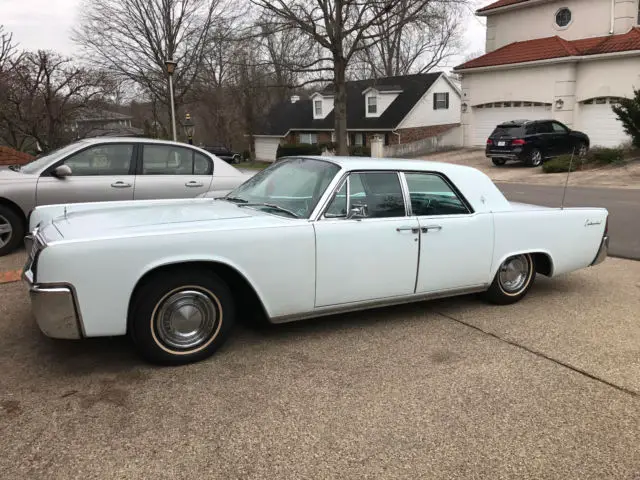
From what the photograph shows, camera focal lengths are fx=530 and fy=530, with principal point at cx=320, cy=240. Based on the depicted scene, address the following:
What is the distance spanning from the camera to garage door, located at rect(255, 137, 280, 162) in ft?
152

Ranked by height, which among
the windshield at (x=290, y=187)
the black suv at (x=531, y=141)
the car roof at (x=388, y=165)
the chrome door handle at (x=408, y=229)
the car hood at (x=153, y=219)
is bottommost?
the chrome door handle at (x=408, y=229)

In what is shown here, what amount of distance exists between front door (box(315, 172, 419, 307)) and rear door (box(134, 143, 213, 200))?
12.3 ft

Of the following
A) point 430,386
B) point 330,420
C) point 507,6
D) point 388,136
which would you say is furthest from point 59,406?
point 388,136

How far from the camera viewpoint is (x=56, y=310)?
3.19m

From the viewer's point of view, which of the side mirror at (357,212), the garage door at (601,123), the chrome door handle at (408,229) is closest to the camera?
the side mirror at (357,212)

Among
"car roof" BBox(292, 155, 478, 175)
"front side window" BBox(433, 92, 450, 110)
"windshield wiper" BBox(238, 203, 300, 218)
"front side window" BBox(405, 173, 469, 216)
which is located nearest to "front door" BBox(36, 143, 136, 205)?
"windshield wiper" BBox(238, 203, 300, 218)

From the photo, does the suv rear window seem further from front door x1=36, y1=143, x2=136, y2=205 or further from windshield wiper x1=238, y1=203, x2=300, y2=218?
windshield wiper x1=238, y1=203, x2=300, y2=218

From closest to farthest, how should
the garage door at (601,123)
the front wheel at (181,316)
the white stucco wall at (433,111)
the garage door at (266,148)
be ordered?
the front wheel at (181,316), the garage door at (601,123), the white stucco wall at (433,111), the garage door at (266,148)

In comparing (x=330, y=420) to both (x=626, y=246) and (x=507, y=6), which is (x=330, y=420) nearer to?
(x=626, y=246)

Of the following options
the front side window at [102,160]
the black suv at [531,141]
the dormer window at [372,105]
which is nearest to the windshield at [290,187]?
the front side window at [102,160]

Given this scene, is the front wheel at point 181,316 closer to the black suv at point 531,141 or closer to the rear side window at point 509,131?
the black suv at point 531,141

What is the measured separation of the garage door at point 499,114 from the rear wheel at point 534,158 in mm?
4981

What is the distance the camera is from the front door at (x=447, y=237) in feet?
14.3

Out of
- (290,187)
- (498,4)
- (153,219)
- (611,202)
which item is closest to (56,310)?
(153,219)
